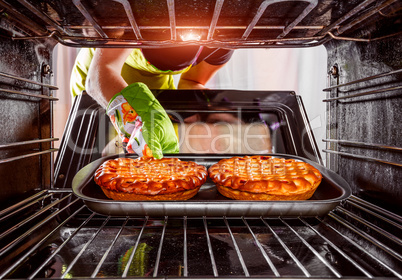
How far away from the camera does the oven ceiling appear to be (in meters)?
0.71

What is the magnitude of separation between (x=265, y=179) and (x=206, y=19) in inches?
20.6

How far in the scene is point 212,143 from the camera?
1.42 metres

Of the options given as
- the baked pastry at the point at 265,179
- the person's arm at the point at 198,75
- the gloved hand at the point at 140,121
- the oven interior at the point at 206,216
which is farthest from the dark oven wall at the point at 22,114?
the person's arm at the point at 198,75

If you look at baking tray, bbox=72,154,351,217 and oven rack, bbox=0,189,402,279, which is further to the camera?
baking tray, bbox=72,154,351,217

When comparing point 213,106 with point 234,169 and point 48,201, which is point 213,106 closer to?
point 234,169

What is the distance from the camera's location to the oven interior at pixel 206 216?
596 mm

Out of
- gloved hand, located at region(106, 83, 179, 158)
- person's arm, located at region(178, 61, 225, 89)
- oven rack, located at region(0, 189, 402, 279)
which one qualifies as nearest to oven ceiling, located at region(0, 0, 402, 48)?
gloved hand, located at region(106, 83, 179, 158)

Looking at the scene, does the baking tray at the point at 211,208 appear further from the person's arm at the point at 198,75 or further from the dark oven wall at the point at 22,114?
the person's arm at the point at 198,75

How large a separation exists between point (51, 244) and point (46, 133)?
49 centimetres

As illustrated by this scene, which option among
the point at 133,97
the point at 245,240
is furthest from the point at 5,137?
the point at 245,240

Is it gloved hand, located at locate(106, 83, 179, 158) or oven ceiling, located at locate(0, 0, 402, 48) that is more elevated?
oven ceiling, located at locate(0, 0, 402, 48)

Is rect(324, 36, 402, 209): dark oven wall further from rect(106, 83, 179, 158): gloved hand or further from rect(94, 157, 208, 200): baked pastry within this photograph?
rect(106, 83, 179, 158): gloved hand

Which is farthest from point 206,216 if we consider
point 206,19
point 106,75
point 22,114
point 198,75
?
point 198,75

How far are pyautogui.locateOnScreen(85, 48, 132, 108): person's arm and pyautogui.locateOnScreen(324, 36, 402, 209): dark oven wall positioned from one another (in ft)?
3.59
